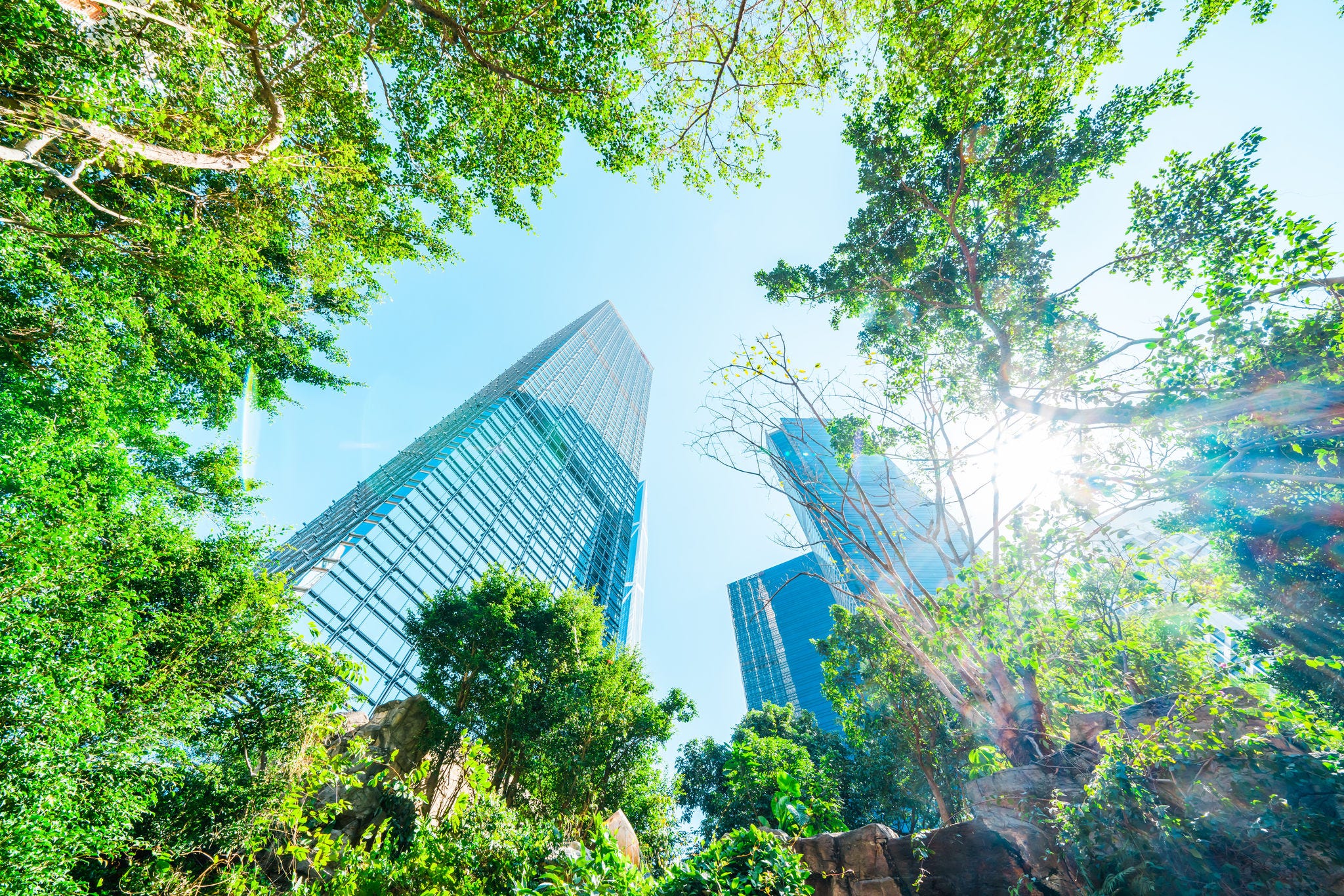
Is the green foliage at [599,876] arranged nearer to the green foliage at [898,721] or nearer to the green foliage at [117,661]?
the green foliage at [117,661]

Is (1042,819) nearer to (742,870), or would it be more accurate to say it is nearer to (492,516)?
(742,870)

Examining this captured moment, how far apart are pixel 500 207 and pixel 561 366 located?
36.9 metres

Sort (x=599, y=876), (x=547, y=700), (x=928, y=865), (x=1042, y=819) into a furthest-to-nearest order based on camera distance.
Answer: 1. (x=547, y=700)
2. (x=928, y=865)
3. (x=1042, y=819)
4. (x=599, y=876)

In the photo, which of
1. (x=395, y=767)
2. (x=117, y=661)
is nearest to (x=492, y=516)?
(x=395, y=767)

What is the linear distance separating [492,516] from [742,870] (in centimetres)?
2493

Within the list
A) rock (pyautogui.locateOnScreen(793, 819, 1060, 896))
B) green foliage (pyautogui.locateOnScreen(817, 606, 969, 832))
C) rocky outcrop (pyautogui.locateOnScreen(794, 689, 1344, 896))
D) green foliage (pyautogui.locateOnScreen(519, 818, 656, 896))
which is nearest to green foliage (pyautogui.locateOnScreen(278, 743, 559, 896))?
green foliage (pyautogui.locateOnScreen(519, 818, 656, 896))

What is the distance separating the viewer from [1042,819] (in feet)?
13.4

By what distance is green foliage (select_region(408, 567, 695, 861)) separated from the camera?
10359 mm

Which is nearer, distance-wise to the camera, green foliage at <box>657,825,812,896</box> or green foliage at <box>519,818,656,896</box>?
green foliage at <box>519,818,656,896</box>

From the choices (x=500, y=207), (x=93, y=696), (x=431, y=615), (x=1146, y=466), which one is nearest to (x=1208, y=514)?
(x=1146, y=466)

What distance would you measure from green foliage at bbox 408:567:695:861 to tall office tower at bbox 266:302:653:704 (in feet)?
11.0

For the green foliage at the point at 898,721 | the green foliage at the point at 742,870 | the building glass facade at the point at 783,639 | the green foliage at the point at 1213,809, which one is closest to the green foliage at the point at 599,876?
the green foliage at the point at 742,870

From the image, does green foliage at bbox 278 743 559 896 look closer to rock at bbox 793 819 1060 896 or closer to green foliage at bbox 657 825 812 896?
green foliage at bbox 657 825 812 896

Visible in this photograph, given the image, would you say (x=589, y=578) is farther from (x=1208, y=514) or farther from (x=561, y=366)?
(x=1208, y=514)
